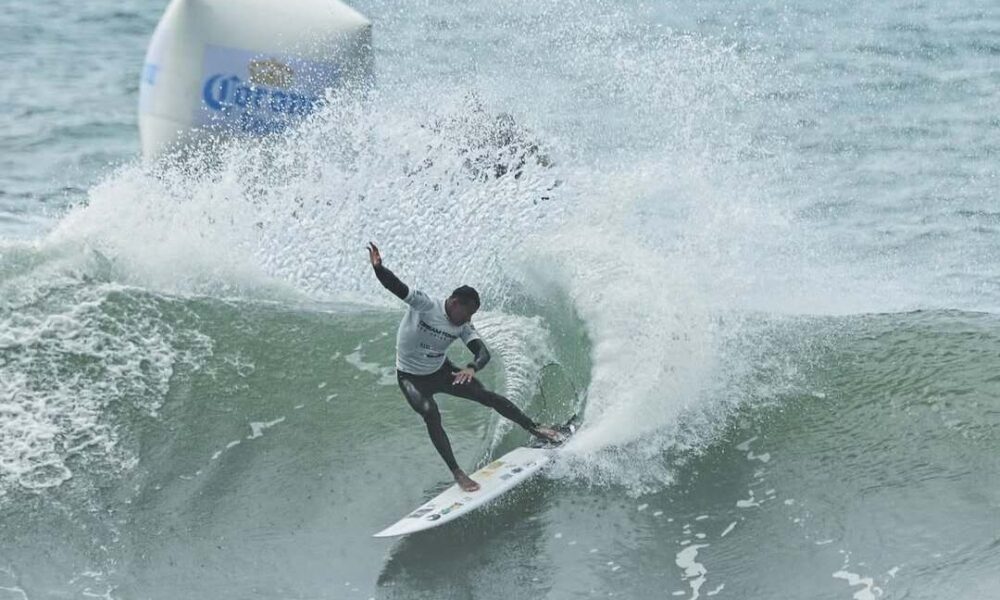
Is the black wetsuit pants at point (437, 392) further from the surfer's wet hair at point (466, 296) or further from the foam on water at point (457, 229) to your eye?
the foam on water at point (457, 229)

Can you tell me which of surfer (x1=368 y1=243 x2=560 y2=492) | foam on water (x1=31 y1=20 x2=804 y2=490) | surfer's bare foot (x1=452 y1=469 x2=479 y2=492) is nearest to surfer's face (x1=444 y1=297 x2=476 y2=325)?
surfer (x1=368 y1=243 x2=560 y2=492)

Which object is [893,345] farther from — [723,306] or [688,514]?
[688,514]

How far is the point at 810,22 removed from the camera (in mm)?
24578

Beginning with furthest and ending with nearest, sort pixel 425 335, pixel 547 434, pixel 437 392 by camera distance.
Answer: pixel 547 434
pixel 437 392
pixel 425 335

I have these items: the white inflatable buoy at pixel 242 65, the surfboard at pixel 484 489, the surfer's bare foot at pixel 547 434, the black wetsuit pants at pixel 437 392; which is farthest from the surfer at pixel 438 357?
the white inflatable buoy at pixel 242 65

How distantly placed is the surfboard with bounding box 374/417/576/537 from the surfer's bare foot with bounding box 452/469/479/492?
3 centimetres

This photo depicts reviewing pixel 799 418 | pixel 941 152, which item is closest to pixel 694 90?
pixel 941 152

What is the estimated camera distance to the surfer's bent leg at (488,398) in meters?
9.05

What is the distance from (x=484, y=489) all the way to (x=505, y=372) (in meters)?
2.03

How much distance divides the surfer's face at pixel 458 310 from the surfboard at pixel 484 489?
1164 millimetres

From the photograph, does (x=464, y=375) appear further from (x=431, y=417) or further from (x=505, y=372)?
(x=505, y=372)

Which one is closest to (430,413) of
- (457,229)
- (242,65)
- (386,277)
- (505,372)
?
(386,277)

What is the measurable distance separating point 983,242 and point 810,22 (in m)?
10.7

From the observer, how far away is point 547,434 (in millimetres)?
9320
